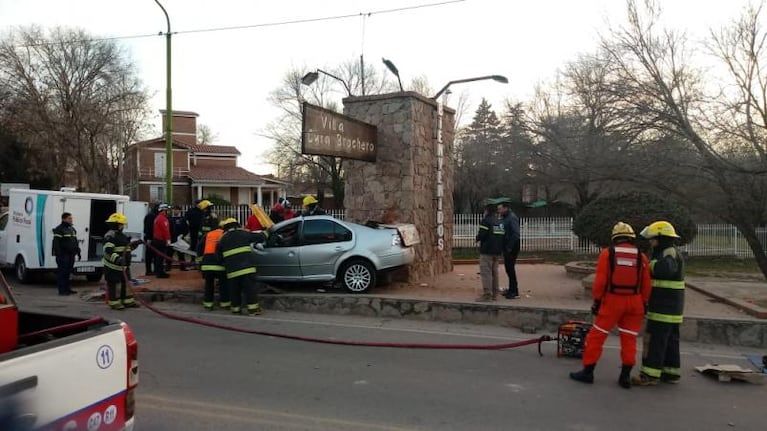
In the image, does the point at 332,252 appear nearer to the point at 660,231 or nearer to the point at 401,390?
the point at 401,390

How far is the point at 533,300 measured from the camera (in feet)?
32.6

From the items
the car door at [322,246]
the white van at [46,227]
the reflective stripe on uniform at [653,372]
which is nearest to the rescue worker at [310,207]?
the car door at [322,246]

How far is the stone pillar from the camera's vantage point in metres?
12.1

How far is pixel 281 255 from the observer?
417 inches

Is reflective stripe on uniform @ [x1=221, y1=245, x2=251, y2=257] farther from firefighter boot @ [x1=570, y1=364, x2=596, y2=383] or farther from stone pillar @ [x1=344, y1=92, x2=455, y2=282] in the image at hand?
firefighter boot @ [x1=570, y1=364, x2=596, y2=383]

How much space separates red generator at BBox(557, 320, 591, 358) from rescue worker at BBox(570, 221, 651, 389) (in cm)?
96

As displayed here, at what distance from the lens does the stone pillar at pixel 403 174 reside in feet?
39.6

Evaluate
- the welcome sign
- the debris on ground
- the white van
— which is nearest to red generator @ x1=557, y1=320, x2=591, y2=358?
the debris on ground

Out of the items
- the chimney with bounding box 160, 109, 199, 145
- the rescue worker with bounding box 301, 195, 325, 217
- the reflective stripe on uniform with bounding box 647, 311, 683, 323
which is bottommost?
the reflective stripe on uniform with bounding box 647, 311, 683, 323

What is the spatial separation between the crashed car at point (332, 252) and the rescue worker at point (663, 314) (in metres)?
5.15

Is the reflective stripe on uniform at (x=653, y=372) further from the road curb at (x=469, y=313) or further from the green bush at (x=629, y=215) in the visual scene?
the green bush at (x=629, y=215)

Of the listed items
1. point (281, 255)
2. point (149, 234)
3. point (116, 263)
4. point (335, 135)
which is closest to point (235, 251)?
point (281, 255)

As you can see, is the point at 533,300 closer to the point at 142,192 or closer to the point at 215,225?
the point at 215,225

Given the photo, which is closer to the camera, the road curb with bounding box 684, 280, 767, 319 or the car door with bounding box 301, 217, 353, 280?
the road curb with bounding box 684, 280, 767, 319
